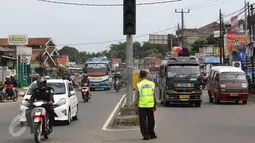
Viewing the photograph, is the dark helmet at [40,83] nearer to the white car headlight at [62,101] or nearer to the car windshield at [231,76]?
the white car headlight at [62,101]

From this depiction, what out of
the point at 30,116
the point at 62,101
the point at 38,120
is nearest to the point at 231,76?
the point at 62,101

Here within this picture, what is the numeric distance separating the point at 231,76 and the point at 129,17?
1302 cm

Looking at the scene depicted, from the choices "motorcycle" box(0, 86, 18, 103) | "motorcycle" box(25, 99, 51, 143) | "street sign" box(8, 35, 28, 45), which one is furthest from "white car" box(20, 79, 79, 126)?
"street sign" box(8, 35, 28, 45)

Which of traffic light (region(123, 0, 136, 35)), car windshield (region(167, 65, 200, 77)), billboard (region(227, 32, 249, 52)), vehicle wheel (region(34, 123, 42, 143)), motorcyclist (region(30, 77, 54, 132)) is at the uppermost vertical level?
billboard (region(227, 32, 249, 52))

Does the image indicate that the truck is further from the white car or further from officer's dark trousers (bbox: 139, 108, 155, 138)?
officer's dark trousers (bbox: 139, 108, 155, 138)

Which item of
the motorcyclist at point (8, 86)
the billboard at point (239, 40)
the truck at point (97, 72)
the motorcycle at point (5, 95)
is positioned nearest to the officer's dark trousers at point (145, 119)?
the motorcycle at point (5, 95)

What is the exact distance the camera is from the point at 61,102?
15.2 meters

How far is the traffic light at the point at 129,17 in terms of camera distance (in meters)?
16.0

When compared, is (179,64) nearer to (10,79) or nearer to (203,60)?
(10,79)

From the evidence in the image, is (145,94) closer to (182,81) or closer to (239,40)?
(182,81)

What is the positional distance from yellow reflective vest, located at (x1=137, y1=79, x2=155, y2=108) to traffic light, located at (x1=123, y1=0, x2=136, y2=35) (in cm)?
454

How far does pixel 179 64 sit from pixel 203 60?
45.2 meters

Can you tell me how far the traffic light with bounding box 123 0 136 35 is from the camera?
1596 cm

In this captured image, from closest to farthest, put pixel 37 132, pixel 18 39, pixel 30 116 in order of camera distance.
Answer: pixel 37 132, pixel 30 116, pixel 18 39
